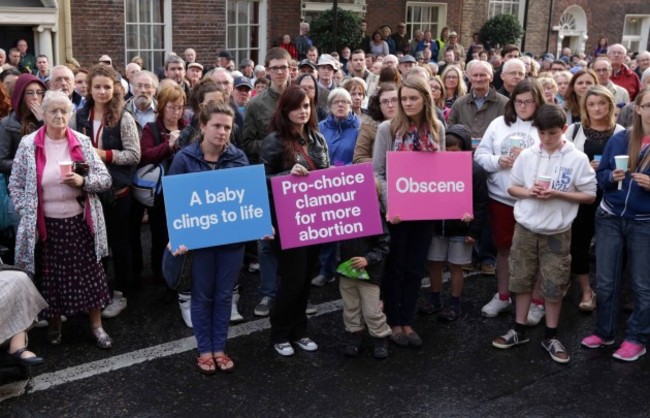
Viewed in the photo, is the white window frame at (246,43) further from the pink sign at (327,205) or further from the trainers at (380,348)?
the trainers at (380,348)

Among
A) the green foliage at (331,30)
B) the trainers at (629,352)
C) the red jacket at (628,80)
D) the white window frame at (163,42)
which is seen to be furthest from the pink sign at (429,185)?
the green foliage at (331,30)

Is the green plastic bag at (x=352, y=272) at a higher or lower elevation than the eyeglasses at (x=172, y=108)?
lower

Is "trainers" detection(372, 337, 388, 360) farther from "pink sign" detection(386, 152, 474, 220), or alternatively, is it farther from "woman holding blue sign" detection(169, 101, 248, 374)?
"woman holding blue sign" detection(169, 101, 248, 374)

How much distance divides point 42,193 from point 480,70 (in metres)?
3.87

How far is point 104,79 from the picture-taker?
5.37 meters

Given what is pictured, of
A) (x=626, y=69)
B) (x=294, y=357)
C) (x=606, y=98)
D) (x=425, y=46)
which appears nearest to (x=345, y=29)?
(x=425, y=46)

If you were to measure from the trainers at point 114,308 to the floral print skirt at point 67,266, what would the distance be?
1.94ft

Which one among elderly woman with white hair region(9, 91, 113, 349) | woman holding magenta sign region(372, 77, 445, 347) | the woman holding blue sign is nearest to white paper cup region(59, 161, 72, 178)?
elderly woman with white hair region(9, 91, 113, 349)

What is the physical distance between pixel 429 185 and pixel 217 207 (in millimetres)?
1491

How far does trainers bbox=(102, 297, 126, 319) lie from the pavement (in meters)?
0.07

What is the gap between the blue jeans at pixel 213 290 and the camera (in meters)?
4.60

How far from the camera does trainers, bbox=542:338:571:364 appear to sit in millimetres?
5020

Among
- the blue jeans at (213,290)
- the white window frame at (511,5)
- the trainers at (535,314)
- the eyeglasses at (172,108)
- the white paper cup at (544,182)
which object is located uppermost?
the white window frame at (511,5)

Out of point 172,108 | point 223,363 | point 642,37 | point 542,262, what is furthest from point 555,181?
point 642,37
